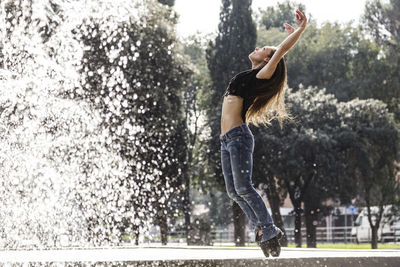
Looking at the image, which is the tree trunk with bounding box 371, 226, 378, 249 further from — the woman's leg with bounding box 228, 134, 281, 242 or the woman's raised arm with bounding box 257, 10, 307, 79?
the woman's raised arm with bounding box 257, 10, 307, 79

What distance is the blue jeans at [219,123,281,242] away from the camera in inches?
216

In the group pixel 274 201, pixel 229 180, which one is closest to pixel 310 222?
pixel 274 201

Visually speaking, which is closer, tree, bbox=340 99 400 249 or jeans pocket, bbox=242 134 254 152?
jeans pocket, bbox=242 134 254 152

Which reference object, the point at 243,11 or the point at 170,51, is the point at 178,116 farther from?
the point at 243,11

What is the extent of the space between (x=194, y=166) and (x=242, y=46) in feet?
22.5

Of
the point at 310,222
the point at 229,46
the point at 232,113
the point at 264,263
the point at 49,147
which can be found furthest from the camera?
the point at 229,46

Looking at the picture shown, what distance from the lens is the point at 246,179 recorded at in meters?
5.50

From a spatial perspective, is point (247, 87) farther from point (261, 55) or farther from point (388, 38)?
point (388, 38)

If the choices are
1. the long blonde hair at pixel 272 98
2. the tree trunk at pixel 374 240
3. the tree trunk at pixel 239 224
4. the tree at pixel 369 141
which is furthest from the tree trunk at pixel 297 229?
the long blonde hair at pixel 272 98

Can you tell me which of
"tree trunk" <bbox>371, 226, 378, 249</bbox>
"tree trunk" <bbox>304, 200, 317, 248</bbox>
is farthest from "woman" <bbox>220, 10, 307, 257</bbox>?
"tree trunk" <bbox>371, 226, 378, 249</bbox>

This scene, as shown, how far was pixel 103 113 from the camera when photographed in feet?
69.5

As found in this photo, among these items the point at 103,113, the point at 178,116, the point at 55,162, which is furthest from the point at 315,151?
the point at 55,162

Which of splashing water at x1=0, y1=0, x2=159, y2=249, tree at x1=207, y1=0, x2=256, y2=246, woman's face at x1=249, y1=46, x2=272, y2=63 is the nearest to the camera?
woman's face at x1=249, y1=46, x2=272, y2=63

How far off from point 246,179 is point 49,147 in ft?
25.2
